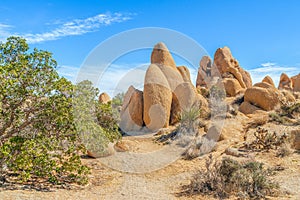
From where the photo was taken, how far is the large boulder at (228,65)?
31500 mm

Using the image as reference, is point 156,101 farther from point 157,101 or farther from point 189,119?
point 189,119

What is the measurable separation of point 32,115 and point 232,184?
16.6ft

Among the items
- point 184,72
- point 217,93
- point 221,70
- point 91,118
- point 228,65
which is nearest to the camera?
point 91,118

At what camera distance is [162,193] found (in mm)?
7293

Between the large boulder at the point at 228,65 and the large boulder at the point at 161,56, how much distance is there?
1215 cm

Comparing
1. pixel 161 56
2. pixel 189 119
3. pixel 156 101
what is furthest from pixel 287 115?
pixel 161 56

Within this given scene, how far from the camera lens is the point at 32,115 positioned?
727 cm

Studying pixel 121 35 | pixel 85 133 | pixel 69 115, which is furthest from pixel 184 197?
pixel 121 35

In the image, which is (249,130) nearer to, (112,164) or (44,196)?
(112,164)

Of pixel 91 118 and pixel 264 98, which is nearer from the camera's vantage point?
pixel 91 118

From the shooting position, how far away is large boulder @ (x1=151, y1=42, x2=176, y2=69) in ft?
67.6

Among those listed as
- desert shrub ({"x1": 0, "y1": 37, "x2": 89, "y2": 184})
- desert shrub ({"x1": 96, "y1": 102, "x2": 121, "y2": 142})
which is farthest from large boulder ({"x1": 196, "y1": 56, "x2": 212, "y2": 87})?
desert shrub ({"x1": 0, "y1": 37, "x2": 89, "y2": 184})

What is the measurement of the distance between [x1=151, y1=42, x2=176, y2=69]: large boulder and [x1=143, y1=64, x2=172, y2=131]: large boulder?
3101 mm

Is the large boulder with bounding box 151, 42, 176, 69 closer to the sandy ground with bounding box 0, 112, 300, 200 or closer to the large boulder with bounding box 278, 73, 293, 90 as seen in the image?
the sandy ground with bounding box 0, 112, 300, 200
